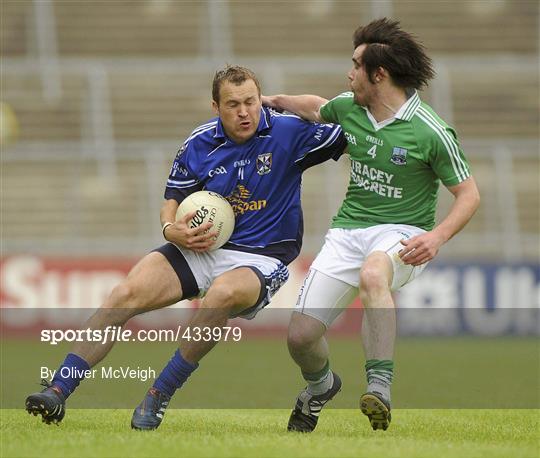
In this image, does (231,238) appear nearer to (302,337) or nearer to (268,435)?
(302,337)

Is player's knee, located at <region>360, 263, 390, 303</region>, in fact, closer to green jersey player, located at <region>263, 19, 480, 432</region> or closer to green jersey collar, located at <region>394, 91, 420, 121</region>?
green jersey player, located at <region>263, 19, 480, 432</region>

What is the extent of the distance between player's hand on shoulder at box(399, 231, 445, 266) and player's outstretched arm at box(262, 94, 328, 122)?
1147 millimetres

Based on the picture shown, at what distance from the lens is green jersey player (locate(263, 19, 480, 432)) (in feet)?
22.1

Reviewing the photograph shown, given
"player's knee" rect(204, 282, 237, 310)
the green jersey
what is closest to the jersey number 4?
the green jersey

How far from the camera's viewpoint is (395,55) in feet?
22.6

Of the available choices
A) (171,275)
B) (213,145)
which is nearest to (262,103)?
(213,145)

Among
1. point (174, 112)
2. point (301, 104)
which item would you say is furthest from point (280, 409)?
point (174, 112)

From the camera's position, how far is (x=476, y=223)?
18062 millimetres

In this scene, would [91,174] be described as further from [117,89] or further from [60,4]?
[60,4]

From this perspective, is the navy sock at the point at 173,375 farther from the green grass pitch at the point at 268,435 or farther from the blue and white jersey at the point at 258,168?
the blue and white jersey at the point at 258,168

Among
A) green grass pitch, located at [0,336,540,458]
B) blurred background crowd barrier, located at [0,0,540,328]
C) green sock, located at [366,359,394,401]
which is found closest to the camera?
green grass pitch, located at [0,336,540,458]

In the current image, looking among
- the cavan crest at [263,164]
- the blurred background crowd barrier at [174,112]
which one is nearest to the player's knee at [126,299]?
the cavan crest at [263,164]

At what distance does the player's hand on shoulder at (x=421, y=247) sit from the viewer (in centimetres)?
656

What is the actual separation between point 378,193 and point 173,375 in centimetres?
158
